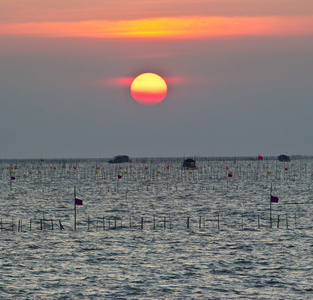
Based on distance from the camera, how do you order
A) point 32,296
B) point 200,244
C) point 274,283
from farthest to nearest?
point 200,244
point 274,283
point 32,296

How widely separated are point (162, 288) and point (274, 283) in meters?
7.31

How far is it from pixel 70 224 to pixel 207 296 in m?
31.7

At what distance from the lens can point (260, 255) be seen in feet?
158

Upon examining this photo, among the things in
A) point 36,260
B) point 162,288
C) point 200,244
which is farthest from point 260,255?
point 36,260

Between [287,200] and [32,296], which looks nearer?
[32,296]

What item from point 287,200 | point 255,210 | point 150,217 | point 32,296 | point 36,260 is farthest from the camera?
point 287,200

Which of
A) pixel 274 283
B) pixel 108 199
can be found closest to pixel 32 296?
pixel 274 283

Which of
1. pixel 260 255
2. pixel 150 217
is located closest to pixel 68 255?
pixel 260 255

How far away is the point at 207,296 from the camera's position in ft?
120

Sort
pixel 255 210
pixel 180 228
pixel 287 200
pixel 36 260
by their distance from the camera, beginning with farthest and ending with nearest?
pixel 287 200 < pixel 255 210 < pixel 180 228 < pixel 36 260

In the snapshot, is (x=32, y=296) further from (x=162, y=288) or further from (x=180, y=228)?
(x=180, y=228)

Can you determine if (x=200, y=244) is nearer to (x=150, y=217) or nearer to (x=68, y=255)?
(x=68, y=255)

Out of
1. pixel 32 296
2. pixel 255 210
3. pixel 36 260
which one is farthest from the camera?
pixel 255 210

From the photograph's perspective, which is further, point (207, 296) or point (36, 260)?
point (36, 260)
